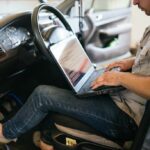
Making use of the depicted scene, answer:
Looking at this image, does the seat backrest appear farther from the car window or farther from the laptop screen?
the car window

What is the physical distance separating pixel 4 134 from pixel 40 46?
50 cm

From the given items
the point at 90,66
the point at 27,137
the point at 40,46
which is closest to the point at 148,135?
the point at 40,46

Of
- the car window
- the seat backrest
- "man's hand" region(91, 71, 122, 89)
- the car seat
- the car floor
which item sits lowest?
the car floor

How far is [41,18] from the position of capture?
5.56 ft

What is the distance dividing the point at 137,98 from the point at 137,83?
0.18m

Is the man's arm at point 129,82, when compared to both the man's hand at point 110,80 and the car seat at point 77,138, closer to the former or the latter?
the man's hand at point 110,80

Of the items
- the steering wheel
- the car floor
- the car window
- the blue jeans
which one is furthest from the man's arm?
the car window

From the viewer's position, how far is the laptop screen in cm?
134

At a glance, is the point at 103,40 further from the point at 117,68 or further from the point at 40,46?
the point at 40,46

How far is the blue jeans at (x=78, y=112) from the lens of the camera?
1.29m

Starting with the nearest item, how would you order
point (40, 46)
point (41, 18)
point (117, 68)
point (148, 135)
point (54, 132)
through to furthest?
point (148, 135), point (40, 46), point (54, 132), point (117, 68), point (41, 18)

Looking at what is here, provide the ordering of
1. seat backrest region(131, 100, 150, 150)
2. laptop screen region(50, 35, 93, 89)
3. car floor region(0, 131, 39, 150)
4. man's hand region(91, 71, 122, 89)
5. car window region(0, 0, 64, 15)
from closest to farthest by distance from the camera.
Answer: seat backrest region(131, 100, 150, 150), man's hand region(91, 71, 122, 89), laptop screen region(50, 35, 93, 89), car floor region(0, 131, 39, 150), car window region(0, 0, 64, 15)

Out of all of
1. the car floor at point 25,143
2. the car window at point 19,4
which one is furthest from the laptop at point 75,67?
the car window at point 19,4

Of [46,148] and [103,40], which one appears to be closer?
[46,148]
